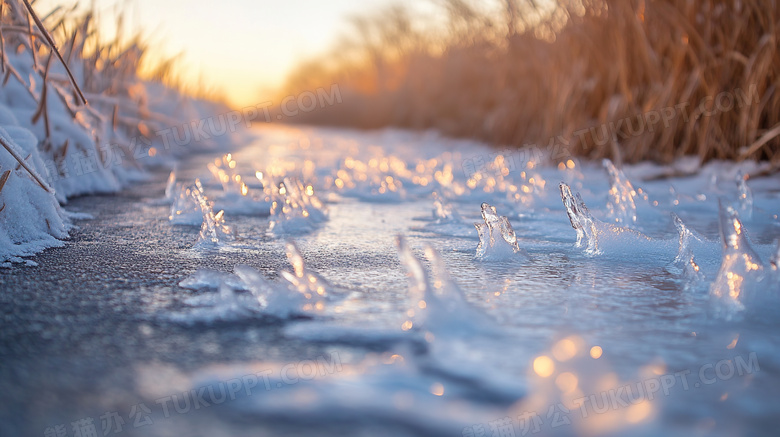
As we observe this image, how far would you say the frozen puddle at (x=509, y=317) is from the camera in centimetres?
56

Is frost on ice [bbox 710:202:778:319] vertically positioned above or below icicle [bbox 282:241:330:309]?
below

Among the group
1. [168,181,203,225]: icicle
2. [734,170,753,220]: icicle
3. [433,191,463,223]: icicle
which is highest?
[168,181,203,225]: icicle

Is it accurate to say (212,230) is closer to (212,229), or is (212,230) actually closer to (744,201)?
(212,229)

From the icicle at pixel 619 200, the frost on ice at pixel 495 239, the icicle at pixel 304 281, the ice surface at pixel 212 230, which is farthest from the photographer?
the icicle at pixel 619 200

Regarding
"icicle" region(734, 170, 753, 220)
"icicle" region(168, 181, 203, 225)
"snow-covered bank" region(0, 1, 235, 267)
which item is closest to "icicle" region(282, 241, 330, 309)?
"snow-covered bank" region(0, 1, 235, 267)

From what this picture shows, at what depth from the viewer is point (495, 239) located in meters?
1.15

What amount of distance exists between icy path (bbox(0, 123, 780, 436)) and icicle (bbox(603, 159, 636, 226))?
0.89 ft

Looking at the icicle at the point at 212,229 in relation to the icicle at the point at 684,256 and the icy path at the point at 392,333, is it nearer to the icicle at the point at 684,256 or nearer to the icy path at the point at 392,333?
the icy path at the point at 392,333

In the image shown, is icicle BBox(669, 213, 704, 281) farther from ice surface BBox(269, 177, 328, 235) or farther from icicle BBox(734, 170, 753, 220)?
ice surface BBox(269, 177, 328, 235)

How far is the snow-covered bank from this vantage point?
119 cm

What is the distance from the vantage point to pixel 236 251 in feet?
3.91

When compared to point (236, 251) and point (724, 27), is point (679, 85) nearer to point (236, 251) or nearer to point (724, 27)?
point (724, 27)

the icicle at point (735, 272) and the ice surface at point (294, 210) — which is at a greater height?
Answer: the ice surface at point (294, 210)

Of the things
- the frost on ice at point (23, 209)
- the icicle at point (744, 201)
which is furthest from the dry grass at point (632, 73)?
the frost on ice at point (23, 209)
